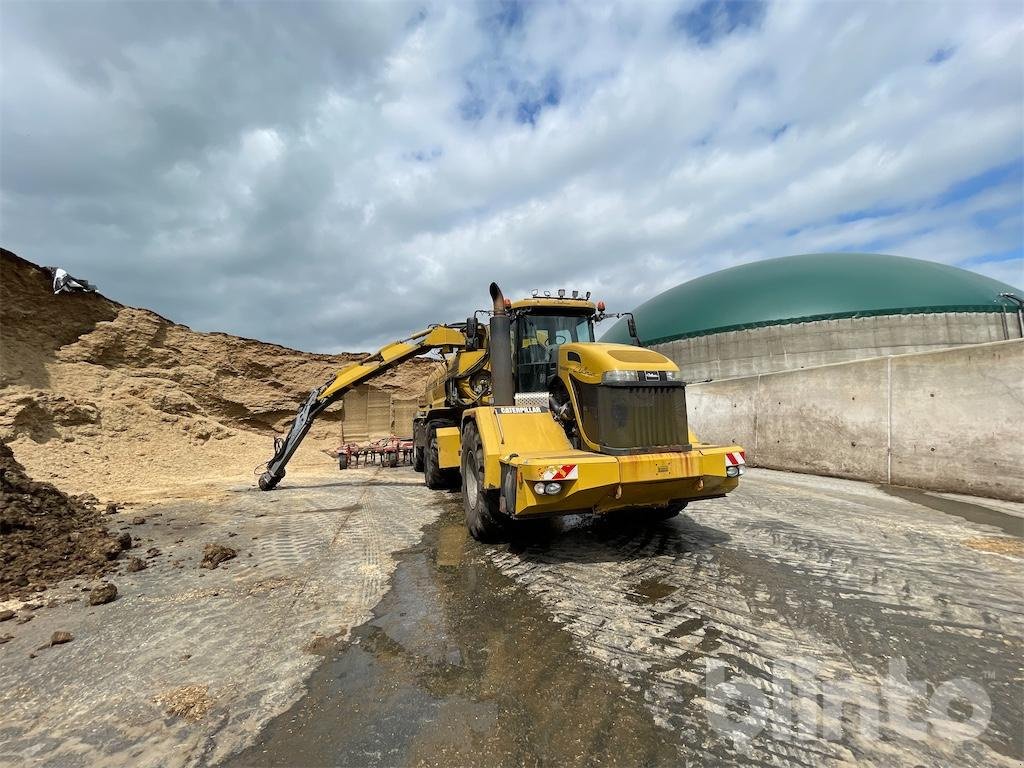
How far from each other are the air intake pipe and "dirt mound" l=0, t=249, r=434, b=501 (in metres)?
7.02

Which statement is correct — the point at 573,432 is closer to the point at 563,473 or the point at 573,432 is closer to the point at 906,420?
the point at 563,473

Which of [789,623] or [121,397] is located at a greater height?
[121,397]

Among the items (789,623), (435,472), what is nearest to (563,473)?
(789,623)

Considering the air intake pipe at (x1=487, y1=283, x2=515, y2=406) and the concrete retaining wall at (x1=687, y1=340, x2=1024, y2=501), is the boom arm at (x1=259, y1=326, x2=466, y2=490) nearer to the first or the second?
the air intake pipe at (x1=487, y1=283, x2=515, y2=406)

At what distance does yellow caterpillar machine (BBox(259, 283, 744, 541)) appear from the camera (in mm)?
4176

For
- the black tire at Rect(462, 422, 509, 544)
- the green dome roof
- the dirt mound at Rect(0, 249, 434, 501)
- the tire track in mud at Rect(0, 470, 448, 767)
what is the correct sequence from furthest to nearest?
the green dome roof
the dirt mound at Rect(0, 249, 434, 501)
the black tire at Rect(462, 422, 509, 544)
the tire track in mud at Rect(0, 470, 448, 767)

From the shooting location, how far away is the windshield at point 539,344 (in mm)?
6098

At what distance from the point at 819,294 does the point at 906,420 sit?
19925mm

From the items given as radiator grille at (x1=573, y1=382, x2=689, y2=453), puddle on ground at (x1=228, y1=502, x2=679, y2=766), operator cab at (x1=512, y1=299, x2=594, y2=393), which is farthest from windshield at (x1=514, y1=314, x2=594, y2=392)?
puddle on ground at (x1=228, y1=502, x2=679, y2=766)

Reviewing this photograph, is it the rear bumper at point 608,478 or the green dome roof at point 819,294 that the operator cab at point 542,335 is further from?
the green dome roof at point 819,294

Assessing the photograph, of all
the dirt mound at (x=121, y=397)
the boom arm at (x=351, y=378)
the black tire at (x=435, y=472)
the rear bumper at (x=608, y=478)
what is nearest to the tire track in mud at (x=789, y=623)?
the rear bumper at (x=608, y=478)

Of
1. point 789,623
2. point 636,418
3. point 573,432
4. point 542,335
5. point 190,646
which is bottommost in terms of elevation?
point 789,623

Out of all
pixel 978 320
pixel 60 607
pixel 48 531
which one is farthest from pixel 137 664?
pixel 978 320

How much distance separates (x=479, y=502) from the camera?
17.2ft
